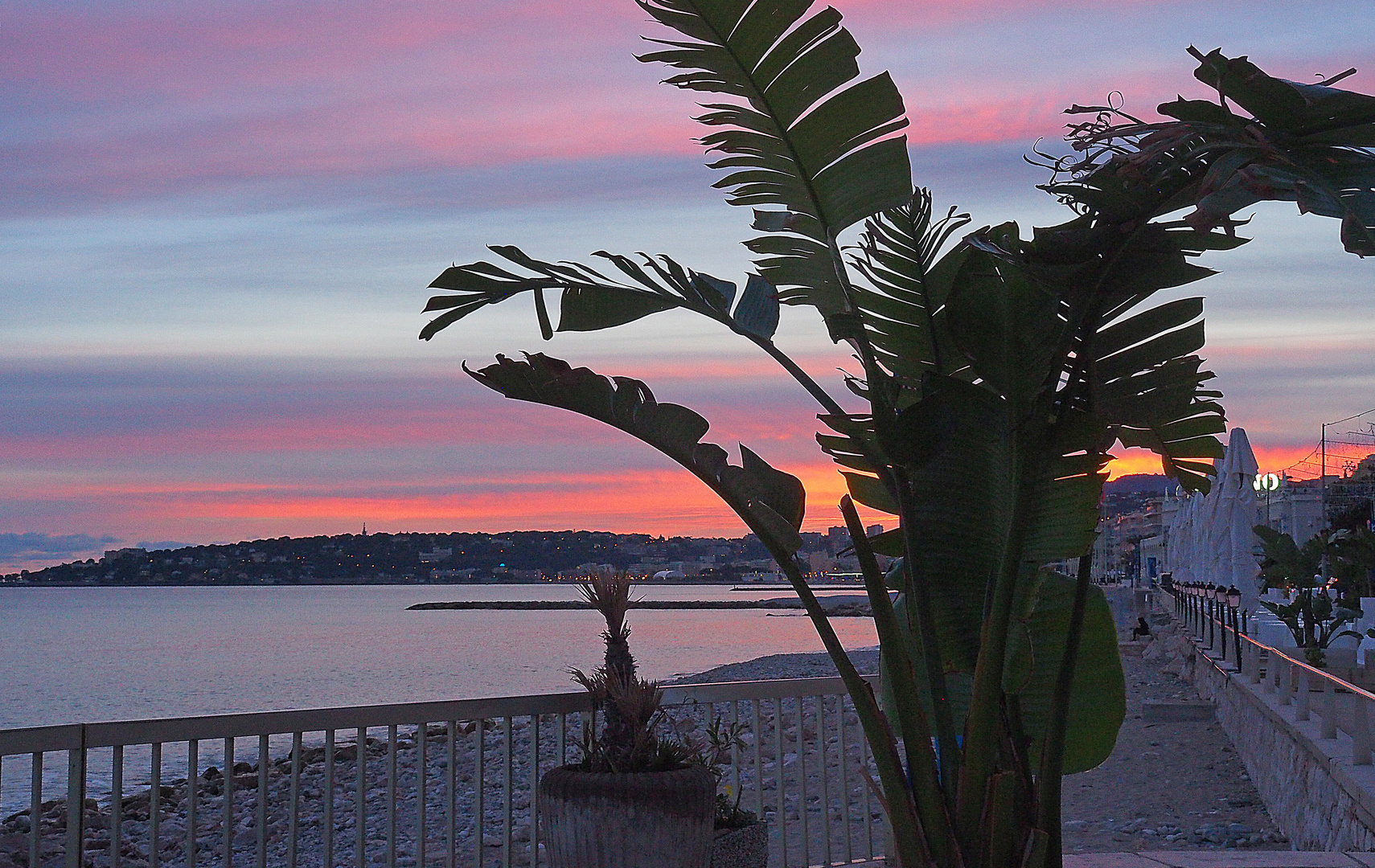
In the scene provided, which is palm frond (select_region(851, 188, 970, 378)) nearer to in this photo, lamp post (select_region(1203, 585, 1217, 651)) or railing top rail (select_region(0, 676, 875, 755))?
railing top rail (select_region(0, 676, 875, 755))

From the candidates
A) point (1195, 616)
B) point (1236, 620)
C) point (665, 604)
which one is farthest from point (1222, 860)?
point (665, 604)

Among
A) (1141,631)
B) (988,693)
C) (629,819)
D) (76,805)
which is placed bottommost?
(1141,631)

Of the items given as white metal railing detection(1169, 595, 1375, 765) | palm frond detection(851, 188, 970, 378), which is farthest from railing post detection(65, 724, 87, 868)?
white metal railing detection(1169, 595, 1375, 765)

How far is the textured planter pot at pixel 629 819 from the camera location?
10.6ft

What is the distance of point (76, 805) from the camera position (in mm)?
3020

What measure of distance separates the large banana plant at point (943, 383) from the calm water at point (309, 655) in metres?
13.0

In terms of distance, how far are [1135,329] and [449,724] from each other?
241 centimetres

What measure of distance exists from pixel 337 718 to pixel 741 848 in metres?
1.36

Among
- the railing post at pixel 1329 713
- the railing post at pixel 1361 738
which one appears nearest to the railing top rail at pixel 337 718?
the railing post at pixel 1361 738

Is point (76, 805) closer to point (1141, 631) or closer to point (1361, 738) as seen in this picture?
point (1361, 738)

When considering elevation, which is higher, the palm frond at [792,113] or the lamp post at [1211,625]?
the palm frond at [792,113]

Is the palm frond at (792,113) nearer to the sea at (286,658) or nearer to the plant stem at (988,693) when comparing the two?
the plant stem at (988,693)

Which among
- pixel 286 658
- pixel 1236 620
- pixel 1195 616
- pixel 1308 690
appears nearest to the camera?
pixel 1308 690

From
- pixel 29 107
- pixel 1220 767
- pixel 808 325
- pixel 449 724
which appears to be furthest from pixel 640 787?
pixel 29 107
